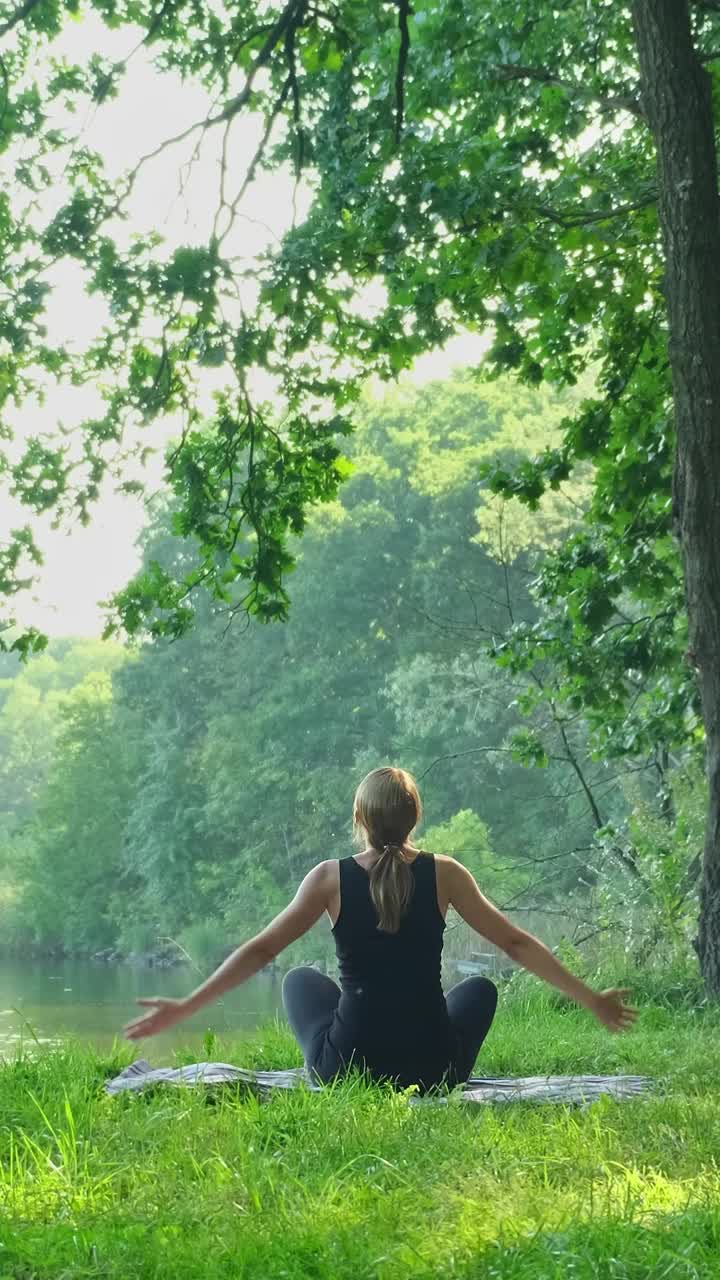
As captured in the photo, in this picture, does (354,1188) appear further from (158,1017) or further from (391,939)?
(391,939)

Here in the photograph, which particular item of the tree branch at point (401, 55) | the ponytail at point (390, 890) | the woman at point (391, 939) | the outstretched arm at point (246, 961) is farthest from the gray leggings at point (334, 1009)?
the tree branch at point (401, 55)

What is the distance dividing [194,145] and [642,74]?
2436 mm

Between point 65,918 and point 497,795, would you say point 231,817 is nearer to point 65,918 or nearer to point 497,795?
point 65,918

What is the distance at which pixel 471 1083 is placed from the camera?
584cm

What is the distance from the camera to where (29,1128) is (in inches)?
188

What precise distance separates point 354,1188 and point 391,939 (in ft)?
5.92

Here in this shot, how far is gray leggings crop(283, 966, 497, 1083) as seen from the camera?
552cm

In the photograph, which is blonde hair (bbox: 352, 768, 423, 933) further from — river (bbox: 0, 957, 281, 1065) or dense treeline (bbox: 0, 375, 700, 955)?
dense treeline (bbox: 0, 375, 700, 955)

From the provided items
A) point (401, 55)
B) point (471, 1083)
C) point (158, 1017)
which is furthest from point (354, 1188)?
point (401, 55)

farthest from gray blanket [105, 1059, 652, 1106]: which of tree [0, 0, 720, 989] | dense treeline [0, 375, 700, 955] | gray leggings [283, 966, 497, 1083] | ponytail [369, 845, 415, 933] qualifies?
dense treeline [0, 375, 700, 955]

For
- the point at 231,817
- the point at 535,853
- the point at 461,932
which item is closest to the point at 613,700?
the point at 461,932

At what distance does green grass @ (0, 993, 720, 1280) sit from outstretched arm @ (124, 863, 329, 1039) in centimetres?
23

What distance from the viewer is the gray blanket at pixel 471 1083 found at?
505 centimetres

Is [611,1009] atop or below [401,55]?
below
